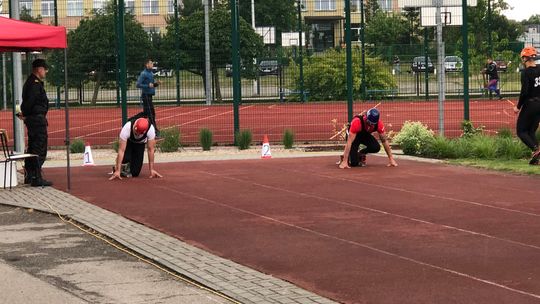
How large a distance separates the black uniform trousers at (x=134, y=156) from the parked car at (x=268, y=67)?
2249 cm

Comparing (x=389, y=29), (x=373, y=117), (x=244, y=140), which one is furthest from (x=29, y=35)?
(x=389, y=29)

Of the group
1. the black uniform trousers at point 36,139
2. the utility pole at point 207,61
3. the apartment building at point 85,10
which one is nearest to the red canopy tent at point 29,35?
the black uniform trousers at point 36,139

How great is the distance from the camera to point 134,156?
632 inches

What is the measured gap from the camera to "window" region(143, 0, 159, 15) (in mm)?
38641

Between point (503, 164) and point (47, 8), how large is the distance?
16.7 metres

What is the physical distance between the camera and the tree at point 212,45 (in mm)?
35438

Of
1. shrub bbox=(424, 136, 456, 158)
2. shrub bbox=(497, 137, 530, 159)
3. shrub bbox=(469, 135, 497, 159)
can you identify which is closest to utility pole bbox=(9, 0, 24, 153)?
shrub bbox=(424, 136, 456, 158)

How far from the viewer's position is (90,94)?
113 feet

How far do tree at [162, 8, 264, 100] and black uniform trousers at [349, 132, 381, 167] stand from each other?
59.8ft

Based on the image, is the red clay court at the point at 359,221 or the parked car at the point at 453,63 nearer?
the red clay court at the point at 359,221

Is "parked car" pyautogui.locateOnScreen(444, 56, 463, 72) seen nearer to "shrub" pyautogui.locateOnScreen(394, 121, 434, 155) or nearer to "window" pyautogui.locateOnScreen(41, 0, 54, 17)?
"window" pyautogui.locateOnScreen(41, 0, 54, 17)

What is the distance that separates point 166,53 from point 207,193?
68.8 feet

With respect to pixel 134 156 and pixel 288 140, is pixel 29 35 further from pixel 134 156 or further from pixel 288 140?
pixel 288 140

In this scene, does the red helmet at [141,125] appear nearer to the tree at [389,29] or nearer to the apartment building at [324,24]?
the apartment building at [324,24]
